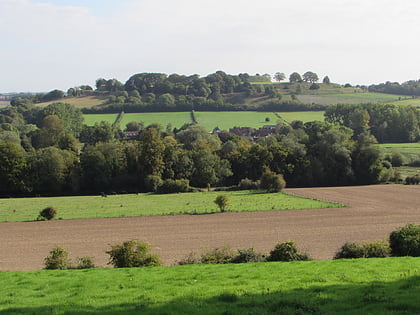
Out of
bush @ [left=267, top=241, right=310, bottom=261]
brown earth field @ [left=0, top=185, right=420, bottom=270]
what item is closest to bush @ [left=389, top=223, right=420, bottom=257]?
bush @ [left=267, top=241, right=310, bottom=261]

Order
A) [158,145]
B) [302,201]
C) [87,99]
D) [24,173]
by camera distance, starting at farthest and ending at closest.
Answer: [87,99] → [158,145] → [24,173] → [302,201]

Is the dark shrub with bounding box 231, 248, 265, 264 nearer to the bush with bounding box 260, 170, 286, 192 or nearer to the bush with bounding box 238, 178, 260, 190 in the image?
the bush with bounding box 260, 170, 286, 192

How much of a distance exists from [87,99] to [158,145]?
110 m

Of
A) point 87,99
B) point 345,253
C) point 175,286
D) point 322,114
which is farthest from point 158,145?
point 87,99

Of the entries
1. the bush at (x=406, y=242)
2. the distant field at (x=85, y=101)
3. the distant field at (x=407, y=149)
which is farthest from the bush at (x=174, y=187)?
the distant field at (x=85, y=101)

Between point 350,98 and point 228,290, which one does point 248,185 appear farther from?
point 350,98

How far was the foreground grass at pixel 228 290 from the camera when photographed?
1109cm

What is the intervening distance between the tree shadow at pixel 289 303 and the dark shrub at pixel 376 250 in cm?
876

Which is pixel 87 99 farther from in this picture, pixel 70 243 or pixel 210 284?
pixel 210 284

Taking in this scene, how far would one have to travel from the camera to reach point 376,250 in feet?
71.5

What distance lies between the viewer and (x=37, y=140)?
99.4 m

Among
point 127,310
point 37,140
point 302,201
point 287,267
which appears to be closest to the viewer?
point 127,310

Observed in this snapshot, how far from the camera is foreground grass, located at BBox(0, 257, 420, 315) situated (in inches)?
437

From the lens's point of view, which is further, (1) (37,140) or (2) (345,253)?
(1) (37,140)
